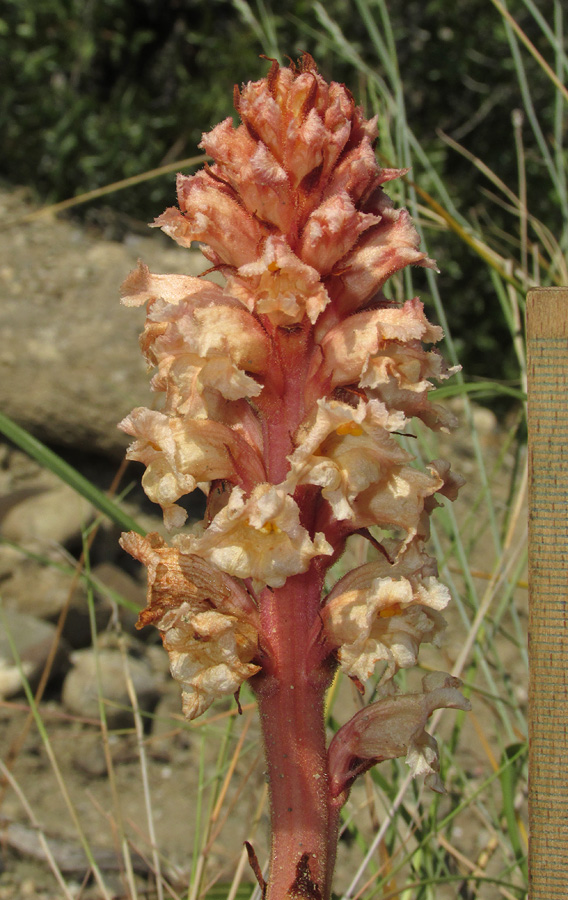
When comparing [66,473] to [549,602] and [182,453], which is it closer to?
[182,453]

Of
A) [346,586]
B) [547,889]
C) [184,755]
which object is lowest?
[184,755]

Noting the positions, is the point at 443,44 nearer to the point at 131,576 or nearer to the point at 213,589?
the point at 131,576

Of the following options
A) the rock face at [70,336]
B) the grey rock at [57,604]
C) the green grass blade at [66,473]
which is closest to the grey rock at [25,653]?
the grey rock at [57,604]

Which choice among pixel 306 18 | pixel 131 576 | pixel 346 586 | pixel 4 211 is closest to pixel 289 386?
pixel 346 586

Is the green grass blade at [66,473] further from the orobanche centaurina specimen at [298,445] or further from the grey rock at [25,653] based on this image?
the grey rock at [25,653]

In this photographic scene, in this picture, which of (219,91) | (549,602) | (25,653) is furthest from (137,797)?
(219,91)

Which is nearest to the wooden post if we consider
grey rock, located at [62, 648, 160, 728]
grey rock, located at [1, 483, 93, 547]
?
grey rock, located at [62, 648, 160, 728]
